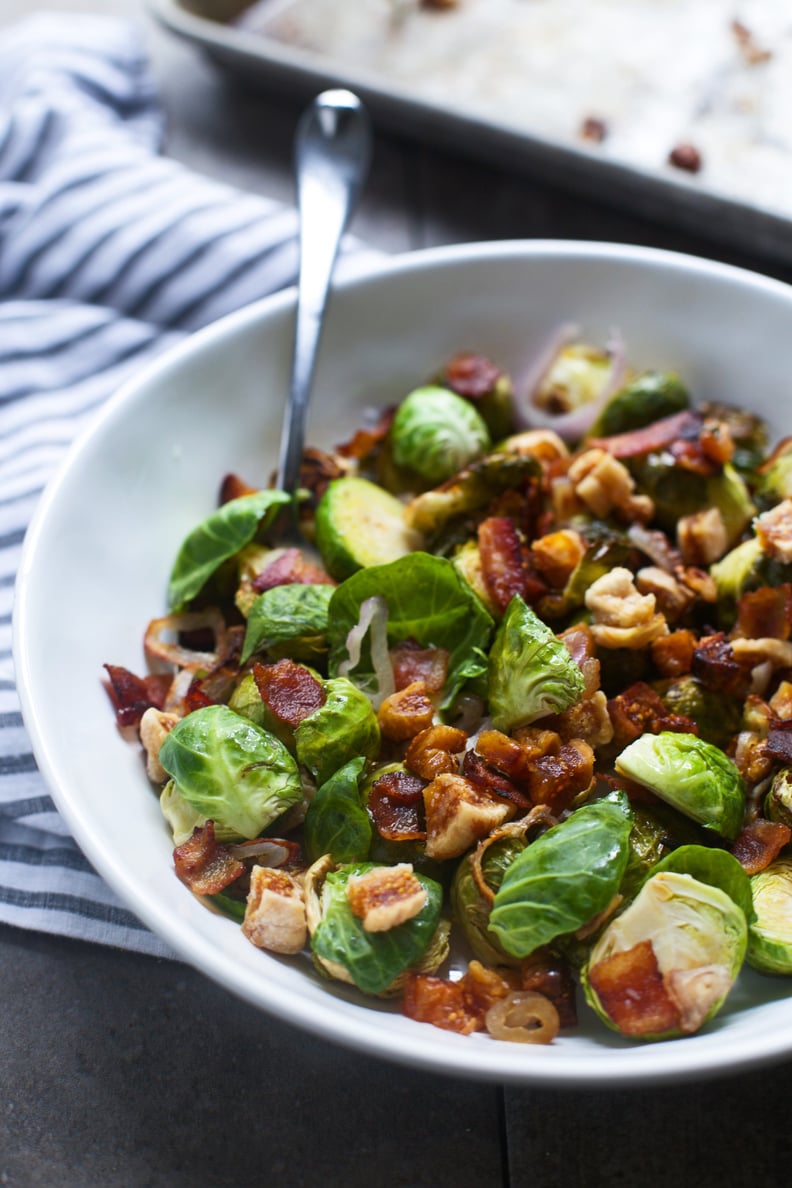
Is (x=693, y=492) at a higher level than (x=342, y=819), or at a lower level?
higher

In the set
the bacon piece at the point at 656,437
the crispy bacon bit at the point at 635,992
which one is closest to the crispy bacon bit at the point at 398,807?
the crispy bacon bit at the point at 635,992

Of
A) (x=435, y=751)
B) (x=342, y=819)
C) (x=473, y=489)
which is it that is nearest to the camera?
(x=342, y=819)

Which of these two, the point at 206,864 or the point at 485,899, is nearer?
the point at 485,899

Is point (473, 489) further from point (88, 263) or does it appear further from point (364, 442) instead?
point (88, 263)

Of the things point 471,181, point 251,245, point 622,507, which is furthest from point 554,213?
point 622,507

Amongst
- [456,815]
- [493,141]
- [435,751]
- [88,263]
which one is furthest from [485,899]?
[493,141]

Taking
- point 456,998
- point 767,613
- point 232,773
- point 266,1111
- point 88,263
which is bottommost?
point 266,1111

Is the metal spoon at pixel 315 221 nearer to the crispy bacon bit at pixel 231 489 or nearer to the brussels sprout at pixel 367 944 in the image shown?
the crispy bacon bit at pixel 231 489

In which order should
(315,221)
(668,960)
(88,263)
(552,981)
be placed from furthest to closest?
(88,263) < (315,221) < (552,981) < (668,960)
